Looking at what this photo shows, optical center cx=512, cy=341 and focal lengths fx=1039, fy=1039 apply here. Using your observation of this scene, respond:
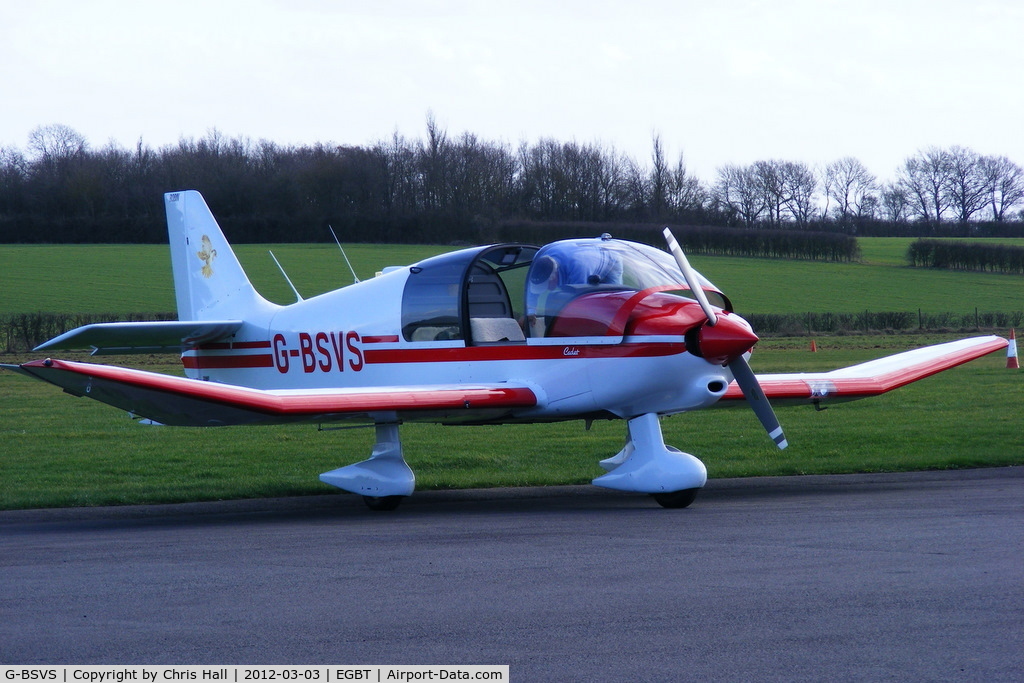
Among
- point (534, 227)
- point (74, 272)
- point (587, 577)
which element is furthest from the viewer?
point (74, 272)

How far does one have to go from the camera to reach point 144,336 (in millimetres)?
10844

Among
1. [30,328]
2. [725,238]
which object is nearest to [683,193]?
[725,238]

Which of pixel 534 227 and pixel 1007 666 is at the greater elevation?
pixel 534 227

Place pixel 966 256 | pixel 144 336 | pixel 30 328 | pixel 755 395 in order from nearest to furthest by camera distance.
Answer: pixel 755 395, pixel 144 336, pixel 30 328, pixel 966 256

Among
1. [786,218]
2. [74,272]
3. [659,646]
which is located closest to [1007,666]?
[659,646]

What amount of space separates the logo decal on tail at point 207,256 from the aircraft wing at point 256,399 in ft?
12.9

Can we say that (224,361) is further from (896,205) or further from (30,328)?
(896,205)

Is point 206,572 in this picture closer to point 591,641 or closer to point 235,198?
point 591,641

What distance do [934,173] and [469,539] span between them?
269 feet

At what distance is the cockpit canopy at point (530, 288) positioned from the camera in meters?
9.16

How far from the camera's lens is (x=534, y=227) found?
4900cm

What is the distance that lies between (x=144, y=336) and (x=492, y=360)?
3790mm

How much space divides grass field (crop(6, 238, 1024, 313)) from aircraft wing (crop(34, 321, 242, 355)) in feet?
119

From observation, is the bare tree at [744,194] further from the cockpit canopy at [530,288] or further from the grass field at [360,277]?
the cockpit canopy at [530,288]
